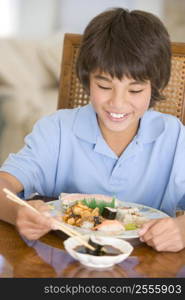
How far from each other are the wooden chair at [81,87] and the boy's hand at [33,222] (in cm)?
82

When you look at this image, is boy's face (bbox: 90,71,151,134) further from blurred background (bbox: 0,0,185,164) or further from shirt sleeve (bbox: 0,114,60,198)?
blurred background (bbox: 0,0,185,164)

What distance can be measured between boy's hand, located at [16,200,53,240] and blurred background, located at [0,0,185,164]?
110 inches

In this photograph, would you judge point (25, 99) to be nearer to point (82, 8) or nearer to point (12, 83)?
point (12, 83)

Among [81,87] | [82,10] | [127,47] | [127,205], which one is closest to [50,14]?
[82,10]

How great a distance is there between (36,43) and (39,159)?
247 cm

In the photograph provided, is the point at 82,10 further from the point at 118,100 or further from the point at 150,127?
the point at 118,100

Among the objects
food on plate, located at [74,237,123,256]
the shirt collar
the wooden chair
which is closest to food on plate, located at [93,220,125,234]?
food on plate, located at [74,237,123,256]

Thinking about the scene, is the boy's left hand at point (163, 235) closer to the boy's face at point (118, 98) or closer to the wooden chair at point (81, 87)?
the boy's face at point (118, 98)

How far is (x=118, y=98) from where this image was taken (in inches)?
53.4

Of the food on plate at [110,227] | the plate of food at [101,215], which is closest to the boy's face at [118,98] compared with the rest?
the plate of food at [101,215]

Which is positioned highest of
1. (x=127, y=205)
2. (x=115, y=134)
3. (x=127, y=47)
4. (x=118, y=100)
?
(x=127, y=47)

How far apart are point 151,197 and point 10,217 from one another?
1.71 ft

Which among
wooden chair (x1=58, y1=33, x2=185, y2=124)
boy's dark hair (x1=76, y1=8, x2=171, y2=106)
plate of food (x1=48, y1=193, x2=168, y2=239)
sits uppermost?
boy's dark hair (x1=76, y1=8, x2=171, y2=106)

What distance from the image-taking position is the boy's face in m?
1.36
